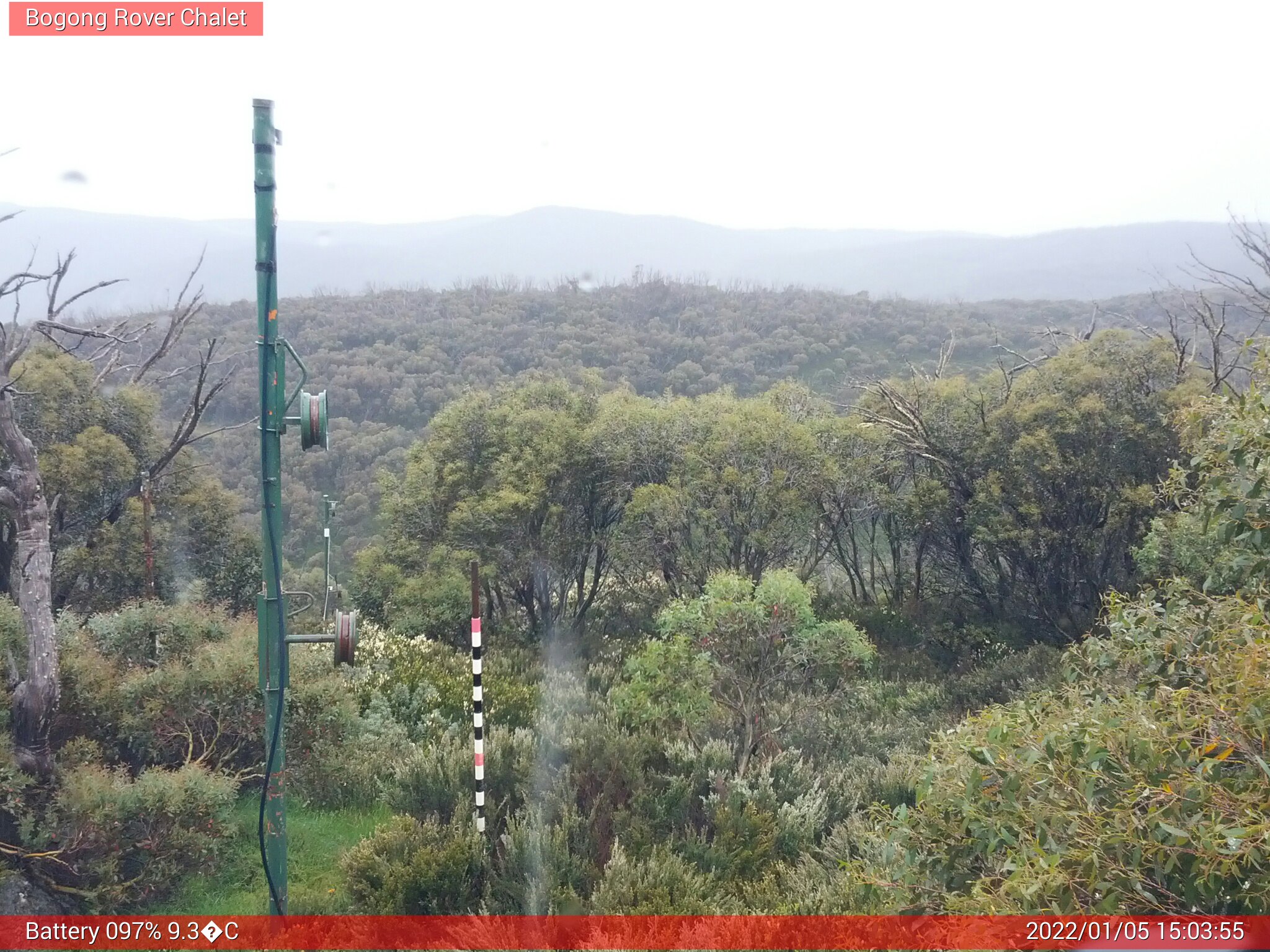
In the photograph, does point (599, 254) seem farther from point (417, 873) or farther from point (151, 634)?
point (417, 873)

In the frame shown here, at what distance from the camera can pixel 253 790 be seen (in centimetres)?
699

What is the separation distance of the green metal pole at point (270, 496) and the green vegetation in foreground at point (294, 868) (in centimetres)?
123

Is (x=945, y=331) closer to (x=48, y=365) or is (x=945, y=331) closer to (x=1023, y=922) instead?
(x=48, y=365)

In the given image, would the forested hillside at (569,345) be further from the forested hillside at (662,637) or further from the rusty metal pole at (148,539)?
the rusty metal pole at (148,539)

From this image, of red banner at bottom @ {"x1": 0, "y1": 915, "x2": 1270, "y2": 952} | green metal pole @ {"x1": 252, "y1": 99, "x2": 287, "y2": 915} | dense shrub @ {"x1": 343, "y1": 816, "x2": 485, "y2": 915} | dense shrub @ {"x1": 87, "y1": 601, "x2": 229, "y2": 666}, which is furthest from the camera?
Result: dense shrub @ {"x1": 87, "y1": 601, "x2": 229, "y2": 666}

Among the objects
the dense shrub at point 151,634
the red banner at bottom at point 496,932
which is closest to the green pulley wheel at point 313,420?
the red banner at bottom at point 496,932

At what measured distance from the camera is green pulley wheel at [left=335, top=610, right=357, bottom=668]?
4340 mm

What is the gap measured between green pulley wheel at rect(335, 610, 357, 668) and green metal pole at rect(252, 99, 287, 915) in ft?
0.88

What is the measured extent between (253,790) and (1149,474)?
12.3 m

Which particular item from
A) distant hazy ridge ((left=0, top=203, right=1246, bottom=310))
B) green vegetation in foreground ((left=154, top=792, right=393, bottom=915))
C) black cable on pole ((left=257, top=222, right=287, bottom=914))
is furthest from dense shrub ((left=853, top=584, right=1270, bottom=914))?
distant hazy ridge ((left=0, top=203, right=1246, bottom=310))

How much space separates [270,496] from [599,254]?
21.2 metres

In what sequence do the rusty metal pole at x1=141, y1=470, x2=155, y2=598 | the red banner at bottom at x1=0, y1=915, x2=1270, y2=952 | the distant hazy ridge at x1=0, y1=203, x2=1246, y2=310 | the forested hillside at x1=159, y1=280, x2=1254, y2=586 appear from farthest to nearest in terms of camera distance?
the forested hillside at x1=159, y1=280, x2=1254, y2=586 < the rusty metal pole at x1=141, y1=470, x2=155, y2=598 < the distant hazy ridge at x1=0, y1=203, x2=1246, y2=310 < the red banner at bottom at x1=0, y1=915, x2=1270, y2=952

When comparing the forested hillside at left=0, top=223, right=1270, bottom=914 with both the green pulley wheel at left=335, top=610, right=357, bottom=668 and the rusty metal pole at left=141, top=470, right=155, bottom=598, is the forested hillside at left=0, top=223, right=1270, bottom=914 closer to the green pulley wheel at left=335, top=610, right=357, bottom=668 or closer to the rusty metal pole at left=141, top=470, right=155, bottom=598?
the rusty metal pole at left=141, top=470, right=155, bottom=598

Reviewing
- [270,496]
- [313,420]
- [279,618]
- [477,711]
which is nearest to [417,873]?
[477,711]
